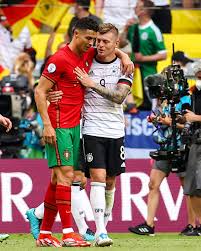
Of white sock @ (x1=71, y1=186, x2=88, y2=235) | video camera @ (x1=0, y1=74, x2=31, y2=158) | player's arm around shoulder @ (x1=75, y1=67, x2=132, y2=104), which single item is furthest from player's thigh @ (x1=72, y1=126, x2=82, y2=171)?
video camera @ (x1=0, y1=74, x2=31, y2=158)

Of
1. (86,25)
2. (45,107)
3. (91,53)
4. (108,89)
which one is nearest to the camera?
(45,107)

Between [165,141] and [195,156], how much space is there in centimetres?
56

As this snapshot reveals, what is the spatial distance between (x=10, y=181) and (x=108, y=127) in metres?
4.24

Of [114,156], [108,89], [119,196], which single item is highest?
[108,89]

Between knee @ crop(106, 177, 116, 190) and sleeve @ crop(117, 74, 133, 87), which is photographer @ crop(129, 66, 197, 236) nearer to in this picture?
knee @ crop(106, 177, 116, 190)

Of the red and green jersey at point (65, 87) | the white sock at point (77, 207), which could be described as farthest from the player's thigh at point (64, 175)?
the white sock at point (77, 207)

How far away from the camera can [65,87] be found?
10.5 m

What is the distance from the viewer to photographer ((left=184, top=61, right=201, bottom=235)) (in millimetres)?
13352

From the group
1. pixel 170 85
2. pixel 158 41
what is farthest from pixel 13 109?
pixel 170 85

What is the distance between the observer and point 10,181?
14.7m

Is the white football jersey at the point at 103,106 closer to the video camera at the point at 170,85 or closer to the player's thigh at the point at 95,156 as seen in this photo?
the player's thigh at the point at 95,156

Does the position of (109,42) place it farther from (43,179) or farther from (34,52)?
(34,52)

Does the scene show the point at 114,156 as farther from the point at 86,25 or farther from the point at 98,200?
the point at 86,25

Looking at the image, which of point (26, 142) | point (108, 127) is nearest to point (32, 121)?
point (26, 142)
